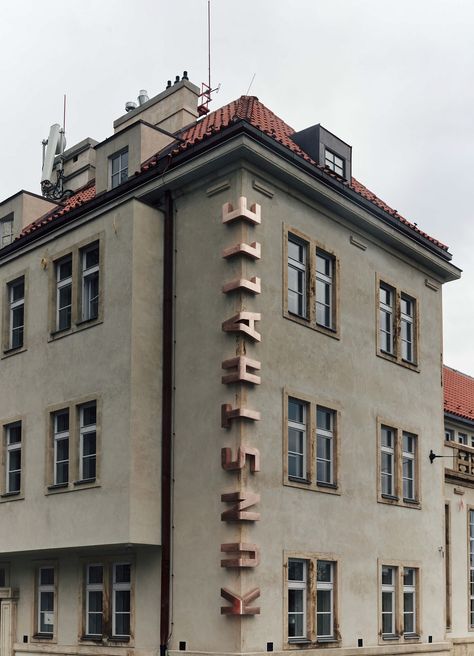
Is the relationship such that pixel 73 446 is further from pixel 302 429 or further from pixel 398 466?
pixel 398 466

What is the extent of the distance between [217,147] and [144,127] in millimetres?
4254

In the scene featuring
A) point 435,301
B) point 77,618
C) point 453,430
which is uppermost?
point 435,301

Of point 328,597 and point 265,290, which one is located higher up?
point 265,290

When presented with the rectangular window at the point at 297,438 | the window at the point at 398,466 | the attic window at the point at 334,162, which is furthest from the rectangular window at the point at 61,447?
the attic window at the point at 334,162

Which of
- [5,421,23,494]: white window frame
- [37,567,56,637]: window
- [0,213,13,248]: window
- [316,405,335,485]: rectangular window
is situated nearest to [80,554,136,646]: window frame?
[37,567,56,637]: window

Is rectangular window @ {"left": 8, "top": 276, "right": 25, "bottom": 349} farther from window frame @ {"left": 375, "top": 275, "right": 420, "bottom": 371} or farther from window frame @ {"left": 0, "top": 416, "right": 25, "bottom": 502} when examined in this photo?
window frame @ {"left": 375, "top": 275, "right": 420, "bottom": 371}

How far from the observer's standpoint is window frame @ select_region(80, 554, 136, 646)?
21266 mm

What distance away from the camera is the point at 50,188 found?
34312 mm

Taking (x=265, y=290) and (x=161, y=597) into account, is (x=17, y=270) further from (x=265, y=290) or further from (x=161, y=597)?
(x=161, y=597)

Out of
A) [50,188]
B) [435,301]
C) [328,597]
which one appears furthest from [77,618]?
[50,188]

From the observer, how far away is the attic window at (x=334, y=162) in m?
24.8

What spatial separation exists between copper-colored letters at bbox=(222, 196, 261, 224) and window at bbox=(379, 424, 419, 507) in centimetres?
658

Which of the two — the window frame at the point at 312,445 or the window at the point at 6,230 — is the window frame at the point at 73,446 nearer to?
the window frame at the point at 312,445

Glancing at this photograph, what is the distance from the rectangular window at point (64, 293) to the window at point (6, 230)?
495 cm
